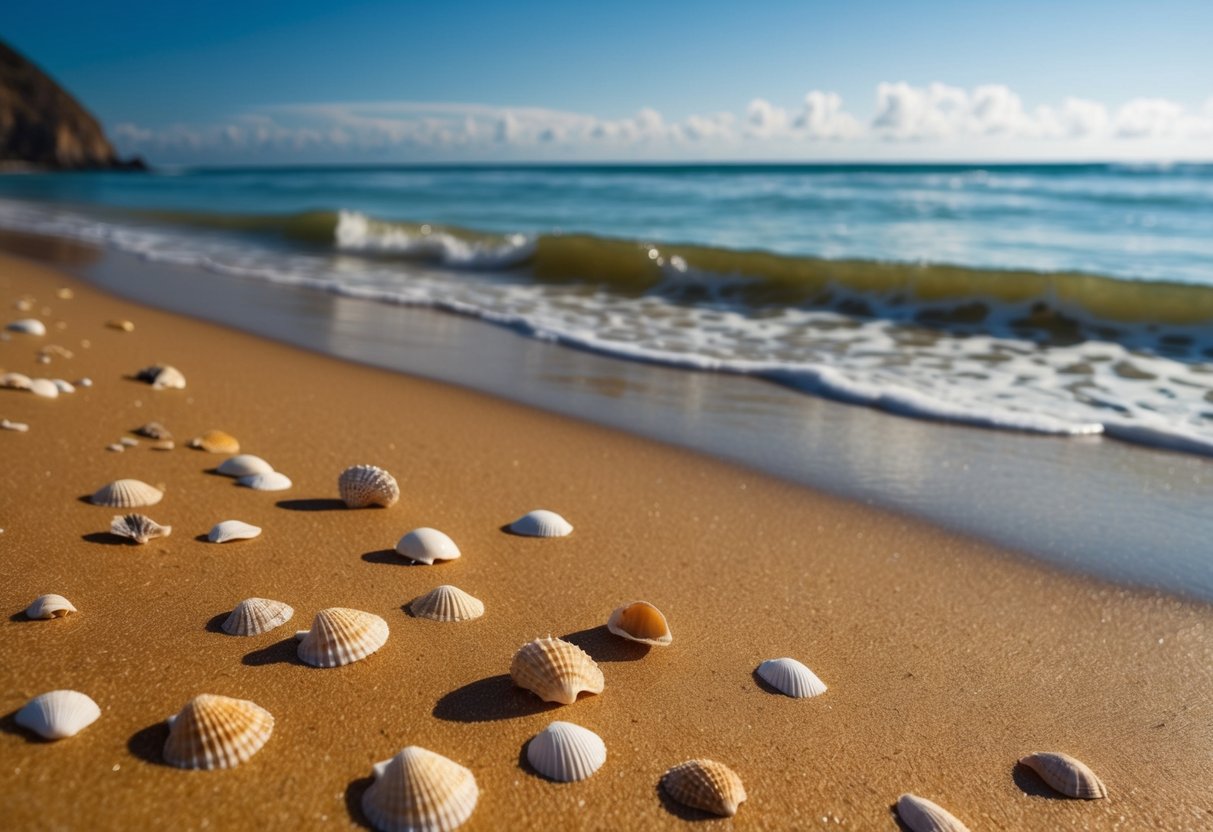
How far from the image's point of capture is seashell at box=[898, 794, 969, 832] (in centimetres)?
181

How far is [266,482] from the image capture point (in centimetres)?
346

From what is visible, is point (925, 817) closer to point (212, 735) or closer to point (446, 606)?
point (446, 606)

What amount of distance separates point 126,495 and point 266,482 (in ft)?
1.63

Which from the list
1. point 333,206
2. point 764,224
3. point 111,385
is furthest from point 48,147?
point 111,385

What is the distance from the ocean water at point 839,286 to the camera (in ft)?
19.2

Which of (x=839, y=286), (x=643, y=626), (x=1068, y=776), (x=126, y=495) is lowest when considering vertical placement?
(x=1068, y=776)

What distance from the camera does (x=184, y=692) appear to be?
2.04 meters

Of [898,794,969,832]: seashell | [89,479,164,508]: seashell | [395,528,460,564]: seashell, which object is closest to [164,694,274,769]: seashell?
[395,528,460,564]: seashell

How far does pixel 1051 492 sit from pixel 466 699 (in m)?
3.01

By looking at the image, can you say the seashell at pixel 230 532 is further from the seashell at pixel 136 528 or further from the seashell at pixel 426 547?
the seashell at pixel 426 547

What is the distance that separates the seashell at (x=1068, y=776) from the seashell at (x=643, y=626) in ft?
3.14

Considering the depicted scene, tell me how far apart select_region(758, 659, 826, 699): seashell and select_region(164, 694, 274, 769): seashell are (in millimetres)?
1267

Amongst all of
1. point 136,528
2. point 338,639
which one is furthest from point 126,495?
point 338,639

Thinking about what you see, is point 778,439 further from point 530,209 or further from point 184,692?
point 530,209
